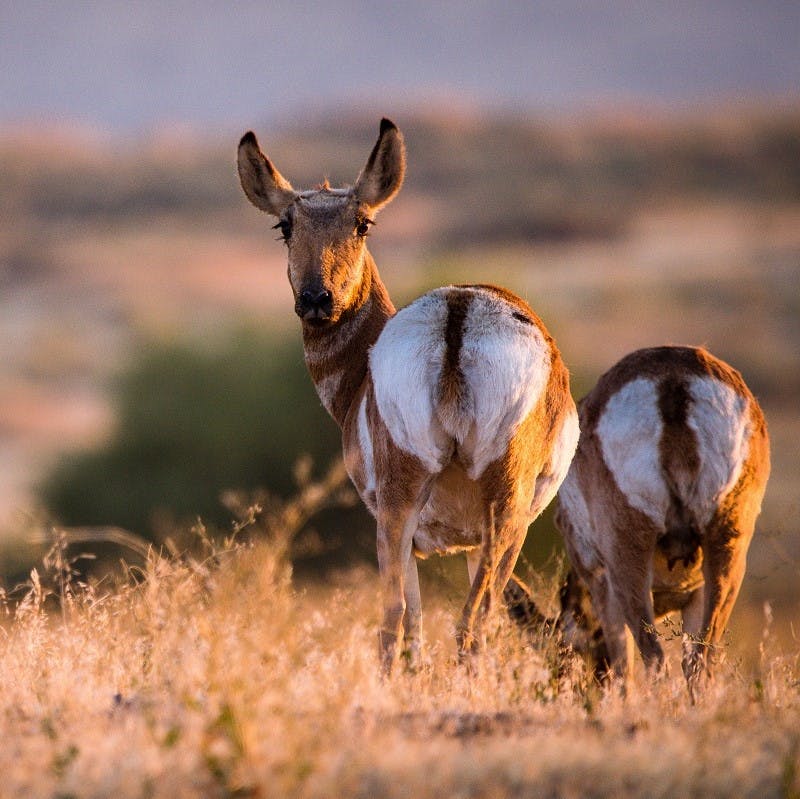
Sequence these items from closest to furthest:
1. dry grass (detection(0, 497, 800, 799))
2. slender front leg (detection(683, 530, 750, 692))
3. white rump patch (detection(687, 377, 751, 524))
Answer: dry grass (detection(0, 497, 800, 799))
white rump patch (detection(687, 377, 751, 524))
slender front leg (detection(683, 530, 750, 692))

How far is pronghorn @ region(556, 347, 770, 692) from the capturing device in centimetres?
764

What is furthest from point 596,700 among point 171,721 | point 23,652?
point 23,652

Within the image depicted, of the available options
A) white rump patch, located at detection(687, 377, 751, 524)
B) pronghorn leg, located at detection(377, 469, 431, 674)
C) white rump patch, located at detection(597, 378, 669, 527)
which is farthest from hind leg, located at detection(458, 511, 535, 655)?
white rump patch, located at detection(687, 377, 751, 524)

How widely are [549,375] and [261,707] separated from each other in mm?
2677

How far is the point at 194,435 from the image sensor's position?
1420 inches

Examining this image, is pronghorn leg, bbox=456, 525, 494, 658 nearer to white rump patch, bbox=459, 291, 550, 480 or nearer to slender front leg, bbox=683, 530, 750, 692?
white rump patch, bbox=459, 291, 550, 480

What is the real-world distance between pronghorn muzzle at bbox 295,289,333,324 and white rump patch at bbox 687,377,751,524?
2267 mm

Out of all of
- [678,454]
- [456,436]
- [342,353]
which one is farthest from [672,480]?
[342,353]

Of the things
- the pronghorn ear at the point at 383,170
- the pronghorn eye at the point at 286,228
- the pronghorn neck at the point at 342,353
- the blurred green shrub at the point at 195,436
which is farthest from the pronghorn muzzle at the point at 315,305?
the blurred green shrub at the point at 195,436

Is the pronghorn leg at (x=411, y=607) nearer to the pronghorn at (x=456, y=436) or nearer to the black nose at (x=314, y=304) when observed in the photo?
the pronghorn at (x=456, y=436)

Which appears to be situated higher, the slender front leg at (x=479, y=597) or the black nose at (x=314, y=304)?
the black nose at (x=314, y=304)

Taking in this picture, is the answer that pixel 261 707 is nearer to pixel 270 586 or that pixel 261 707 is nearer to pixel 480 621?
pixel 270 586

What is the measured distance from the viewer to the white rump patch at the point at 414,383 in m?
6.44

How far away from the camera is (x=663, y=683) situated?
706 cm
